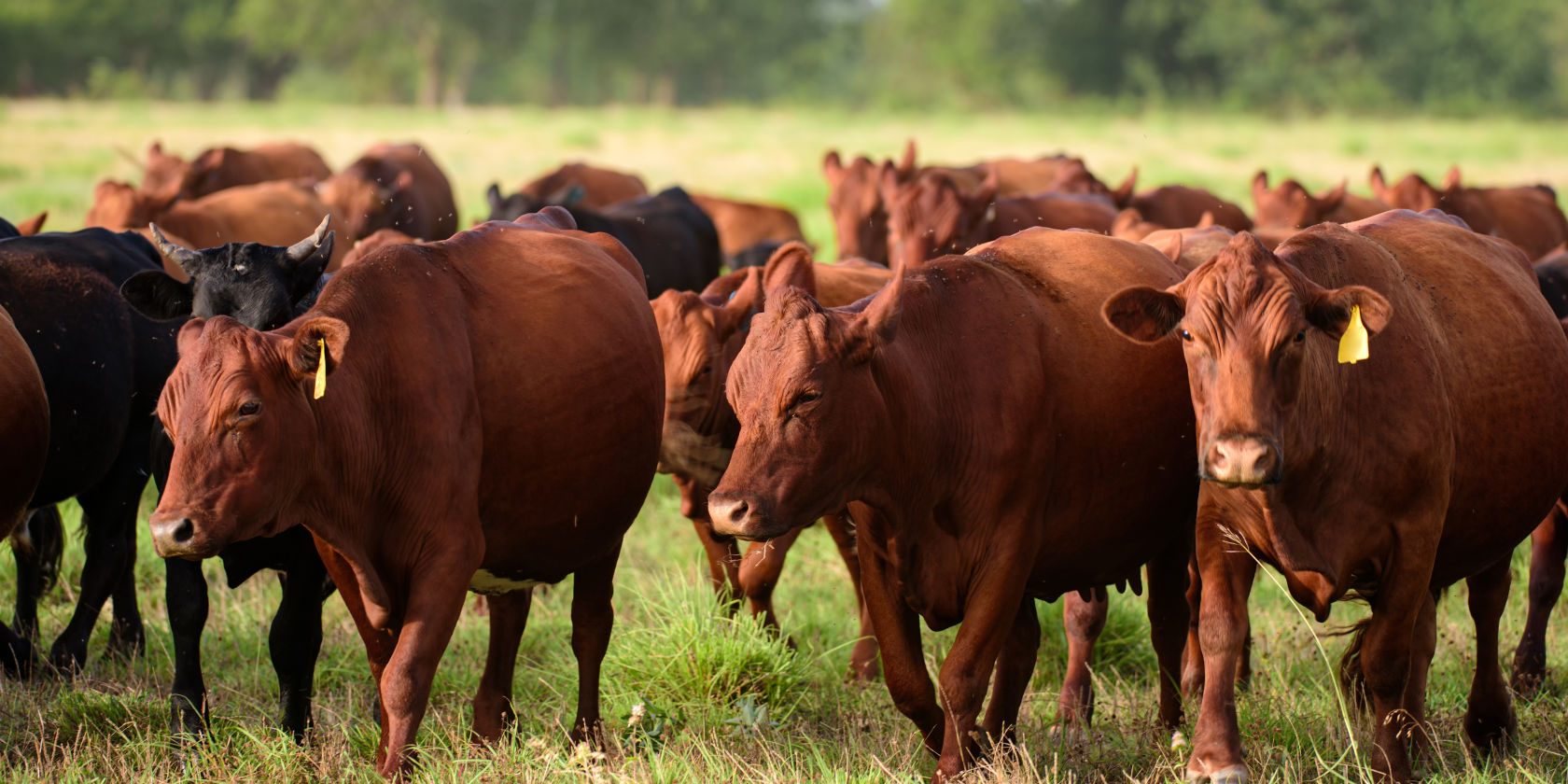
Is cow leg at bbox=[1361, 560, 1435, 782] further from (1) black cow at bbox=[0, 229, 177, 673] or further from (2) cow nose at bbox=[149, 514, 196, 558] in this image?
(1) black cow at bbox=[0, 229, 177, 673]

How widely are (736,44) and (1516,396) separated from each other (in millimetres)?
69618

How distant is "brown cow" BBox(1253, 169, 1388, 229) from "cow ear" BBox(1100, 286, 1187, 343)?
8369mm

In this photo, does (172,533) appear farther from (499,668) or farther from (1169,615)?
(1169,615)

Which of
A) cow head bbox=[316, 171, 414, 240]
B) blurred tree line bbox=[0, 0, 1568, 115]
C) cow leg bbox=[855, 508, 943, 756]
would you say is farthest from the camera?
blurred tree line bbox=[0, 0, 1568, 115]

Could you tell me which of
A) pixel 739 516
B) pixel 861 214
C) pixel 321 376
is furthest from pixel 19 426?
pixel 861 214

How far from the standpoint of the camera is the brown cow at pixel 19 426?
5164 millimetres

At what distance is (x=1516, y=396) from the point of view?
505 cm

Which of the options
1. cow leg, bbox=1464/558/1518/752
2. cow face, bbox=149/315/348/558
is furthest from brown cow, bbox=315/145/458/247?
cow leg, bbox=1464/558/1518/752

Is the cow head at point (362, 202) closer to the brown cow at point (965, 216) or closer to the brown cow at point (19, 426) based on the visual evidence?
the brown cow at point (965, 216)

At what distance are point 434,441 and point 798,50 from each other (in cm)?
7380

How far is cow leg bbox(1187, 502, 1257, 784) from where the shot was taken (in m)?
4.52

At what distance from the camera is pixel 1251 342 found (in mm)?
4250

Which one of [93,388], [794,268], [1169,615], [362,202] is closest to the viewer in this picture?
[1169,615]

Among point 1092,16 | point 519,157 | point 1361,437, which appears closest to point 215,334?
point 1361,437
